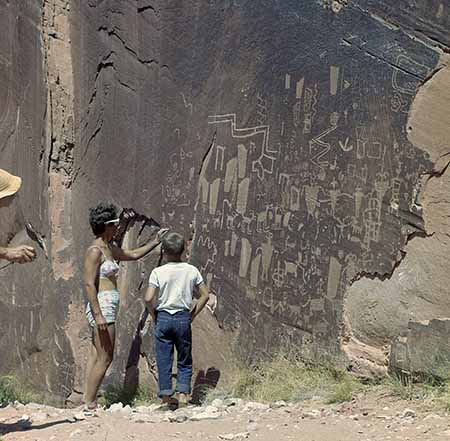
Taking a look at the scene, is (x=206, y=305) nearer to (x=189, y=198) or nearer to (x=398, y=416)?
(x=189, y=198)

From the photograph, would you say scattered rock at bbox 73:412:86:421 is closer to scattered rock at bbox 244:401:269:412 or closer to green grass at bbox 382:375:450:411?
scattered rock at bbox 244:401:269:412

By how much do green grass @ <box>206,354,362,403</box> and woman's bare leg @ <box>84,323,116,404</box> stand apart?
2.42 ft

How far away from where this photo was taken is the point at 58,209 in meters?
8.75

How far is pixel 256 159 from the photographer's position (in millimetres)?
6605

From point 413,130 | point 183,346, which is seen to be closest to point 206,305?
point 183,346

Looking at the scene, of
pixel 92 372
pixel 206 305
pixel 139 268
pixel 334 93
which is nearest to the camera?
pixel 334 93

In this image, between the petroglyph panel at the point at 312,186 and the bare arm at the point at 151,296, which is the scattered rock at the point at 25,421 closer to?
the bare arm at the point at 151,296

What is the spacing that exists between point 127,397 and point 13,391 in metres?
1.26

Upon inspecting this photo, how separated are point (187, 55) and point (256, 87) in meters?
0.86

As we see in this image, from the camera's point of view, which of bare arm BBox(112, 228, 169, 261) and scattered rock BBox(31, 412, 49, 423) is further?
bare arm BBox(112, 228, 169, 261)

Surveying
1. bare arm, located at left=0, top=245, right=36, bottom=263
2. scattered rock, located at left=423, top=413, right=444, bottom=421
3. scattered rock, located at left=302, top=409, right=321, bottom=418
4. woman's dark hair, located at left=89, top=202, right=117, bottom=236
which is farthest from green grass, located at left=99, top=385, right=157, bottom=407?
scattered rock, located at left=423, top=413, right=444, bottom=421

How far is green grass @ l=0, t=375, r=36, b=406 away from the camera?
7451 millimetres

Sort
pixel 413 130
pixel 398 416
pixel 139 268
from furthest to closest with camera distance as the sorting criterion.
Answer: pixel 139 268
pixel 413 130
pixel 398 416

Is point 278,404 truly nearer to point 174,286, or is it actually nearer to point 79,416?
point 174,286
